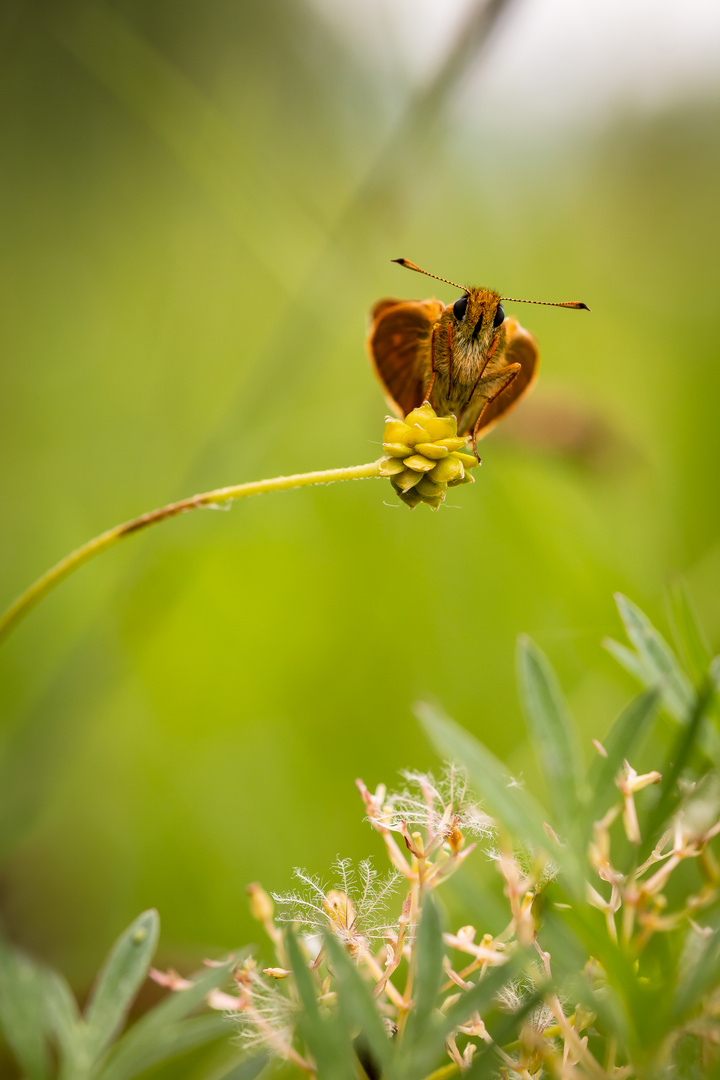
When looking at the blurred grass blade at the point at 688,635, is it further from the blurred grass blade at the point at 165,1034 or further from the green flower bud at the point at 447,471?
the blurred grass blade at the point at 165,1034

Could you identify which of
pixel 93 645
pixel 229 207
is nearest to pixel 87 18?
pixel 229 207

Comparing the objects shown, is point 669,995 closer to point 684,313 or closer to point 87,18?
point 87,18

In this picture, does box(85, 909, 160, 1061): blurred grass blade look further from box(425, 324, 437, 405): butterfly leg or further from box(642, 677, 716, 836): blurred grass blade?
box(425, 324, 437, 405): butterfly leg

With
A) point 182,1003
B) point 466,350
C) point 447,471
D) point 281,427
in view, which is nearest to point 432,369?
point 466,350

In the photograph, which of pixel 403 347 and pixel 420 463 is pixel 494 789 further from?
pixel 403 347

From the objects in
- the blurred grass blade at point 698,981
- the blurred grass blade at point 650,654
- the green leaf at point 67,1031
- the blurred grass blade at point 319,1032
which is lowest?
the green leaf at point 67,1031

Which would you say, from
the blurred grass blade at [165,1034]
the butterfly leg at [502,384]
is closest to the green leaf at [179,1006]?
the blurred grass blade at [165,1034]
